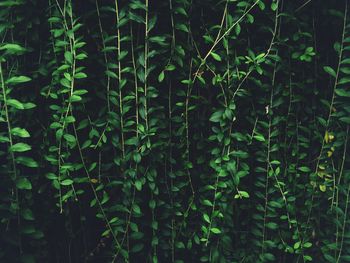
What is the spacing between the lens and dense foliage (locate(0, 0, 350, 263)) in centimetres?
165

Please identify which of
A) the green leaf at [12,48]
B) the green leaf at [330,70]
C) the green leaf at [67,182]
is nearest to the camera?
the green leaf at [12,48]

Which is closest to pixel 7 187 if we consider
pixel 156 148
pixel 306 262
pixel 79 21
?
pixel 156 148

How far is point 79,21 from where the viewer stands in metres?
1.69

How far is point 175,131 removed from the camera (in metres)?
1.81

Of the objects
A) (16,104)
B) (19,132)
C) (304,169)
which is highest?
(16,104)

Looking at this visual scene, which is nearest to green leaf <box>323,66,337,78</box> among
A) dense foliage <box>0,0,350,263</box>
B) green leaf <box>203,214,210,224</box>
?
dense foliage <box>0,0,350,263</box>

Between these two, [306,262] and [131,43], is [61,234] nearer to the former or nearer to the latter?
[131,43]

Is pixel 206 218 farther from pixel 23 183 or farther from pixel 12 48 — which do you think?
pixel 12 48

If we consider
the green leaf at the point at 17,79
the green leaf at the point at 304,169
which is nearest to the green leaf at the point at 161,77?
the green leaf at the point at 17,79

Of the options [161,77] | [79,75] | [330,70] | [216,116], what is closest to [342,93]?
[330,70]

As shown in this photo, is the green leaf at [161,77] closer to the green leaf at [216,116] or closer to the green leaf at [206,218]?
the green leaf at [216,116]

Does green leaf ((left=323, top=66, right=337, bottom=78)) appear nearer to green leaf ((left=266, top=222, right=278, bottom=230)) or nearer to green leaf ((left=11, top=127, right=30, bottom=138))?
green leaf ((left=266, top=222, right=278, bottom=230))

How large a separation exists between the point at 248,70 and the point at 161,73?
1.34 feet

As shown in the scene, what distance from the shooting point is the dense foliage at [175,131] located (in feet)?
5.42
